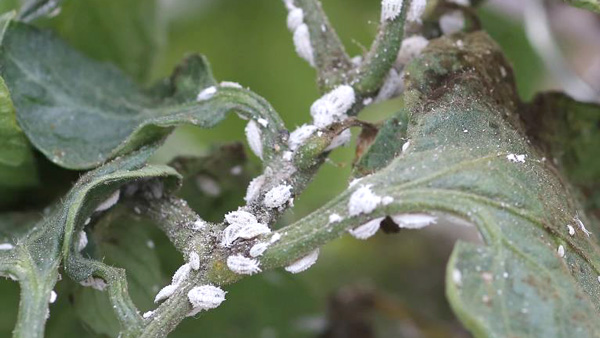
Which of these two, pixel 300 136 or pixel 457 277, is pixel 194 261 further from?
pixel 457 277

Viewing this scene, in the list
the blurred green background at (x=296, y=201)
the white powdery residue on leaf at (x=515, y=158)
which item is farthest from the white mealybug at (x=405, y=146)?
the blurred green background at (x=296, y=201)

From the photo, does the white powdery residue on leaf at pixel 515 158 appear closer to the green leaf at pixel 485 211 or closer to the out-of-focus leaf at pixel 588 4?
the green leaf at pixel 485 211

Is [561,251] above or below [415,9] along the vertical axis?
below

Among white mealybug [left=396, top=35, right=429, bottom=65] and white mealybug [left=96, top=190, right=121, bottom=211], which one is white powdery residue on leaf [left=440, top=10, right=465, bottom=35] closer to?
white mealybug [left=396, top=35, right=429, bottom=65]

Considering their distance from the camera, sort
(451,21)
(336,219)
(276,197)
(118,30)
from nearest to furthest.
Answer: (336,219)
(276,197)
(451,21)
(118,30)

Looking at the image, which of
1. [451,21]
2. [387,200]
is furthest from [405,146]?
[451,21]

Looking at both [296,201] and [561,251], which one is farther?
[296,201]

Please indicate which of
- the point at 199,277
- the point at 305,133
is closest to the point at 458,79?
the point at 305,133
